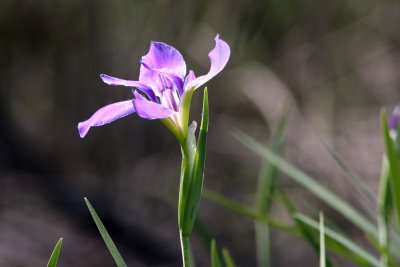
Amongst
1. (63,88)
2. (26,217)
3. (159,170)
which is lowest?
(26,217)

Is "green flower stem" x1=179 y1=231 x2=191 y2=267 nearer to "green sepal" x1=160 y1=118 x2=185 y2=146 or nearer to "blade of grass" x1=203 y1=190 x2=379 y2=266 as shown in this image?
"green sepal" x1=160 y1=118 x2=185 y2=146

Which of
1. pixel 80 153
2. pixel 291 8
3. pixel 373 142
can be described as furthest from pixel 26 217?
pixel 291 8

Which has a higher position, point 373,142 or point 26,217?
point 373,142

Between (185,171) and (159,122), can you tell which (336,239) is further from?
(159,122)

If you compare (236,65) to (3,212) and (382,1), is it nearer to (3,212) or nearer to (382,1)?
(382,1)

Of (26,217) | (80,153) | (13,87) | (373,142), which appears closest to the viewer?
(26,217)
